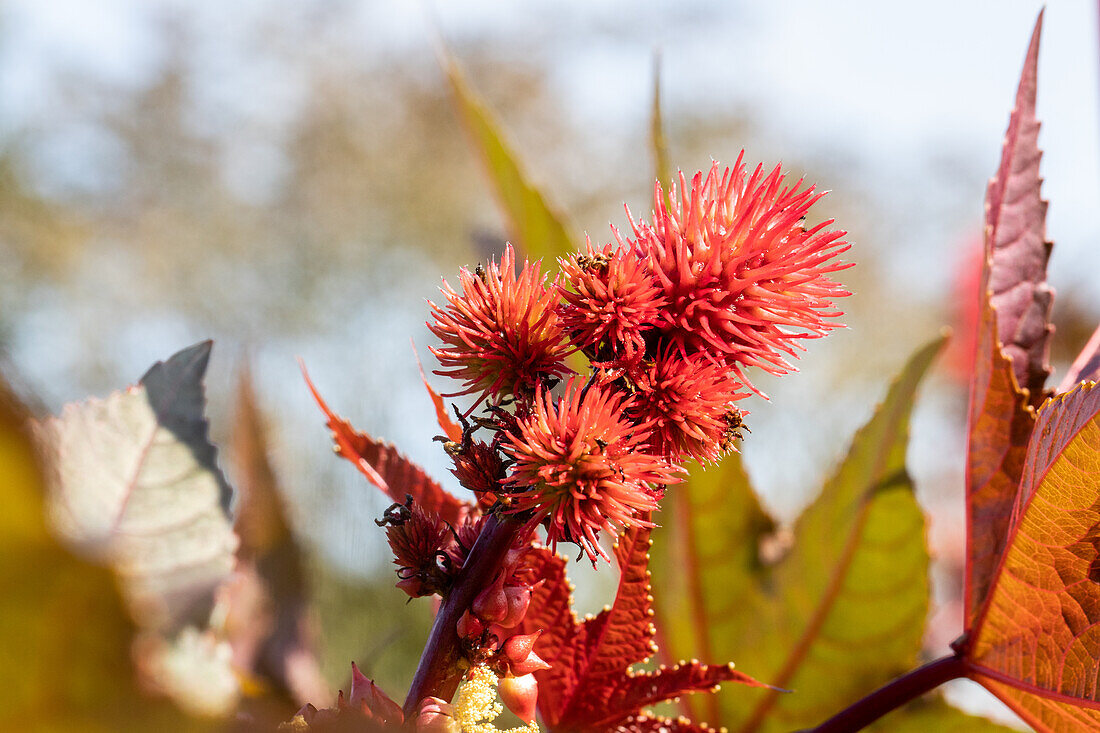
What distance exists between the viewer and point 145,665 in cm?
11

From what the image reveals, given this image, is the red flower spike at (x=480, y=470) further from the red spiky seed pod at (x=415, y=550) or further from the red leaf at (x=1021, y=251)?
the red leaf at (x=1021, y=251)

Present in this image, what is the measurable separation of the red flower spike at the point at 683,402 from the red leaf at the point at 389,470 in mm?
77

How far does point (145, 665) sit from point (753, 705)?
0.99ft

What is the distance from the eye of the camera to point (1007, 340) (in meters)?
0.29

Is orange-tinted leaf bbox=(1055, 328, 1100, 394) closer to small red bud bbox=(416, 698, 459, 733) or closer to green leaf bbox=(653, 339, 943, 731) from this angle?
green leaf bbox=(653, 339, 943, 731)

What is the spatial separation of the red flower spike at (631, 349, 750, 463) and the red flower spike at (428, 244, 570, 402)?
0.07 ft

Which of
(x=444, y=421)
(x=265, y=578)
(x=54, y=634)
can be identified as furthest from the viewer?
(x=265, y=578)

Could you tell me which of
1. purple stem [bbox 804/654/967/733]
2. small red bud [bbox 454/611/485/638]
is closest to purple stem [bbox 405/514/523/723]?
small red bud [bbox 454/611/485/638]

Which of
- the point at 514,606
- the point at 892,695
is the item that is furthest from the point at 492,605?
the point at 892,695

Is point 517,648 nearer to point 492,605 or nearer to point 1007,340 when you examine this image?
point 492,605

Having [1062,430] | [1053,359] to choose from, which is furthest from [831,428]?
[1062,430]

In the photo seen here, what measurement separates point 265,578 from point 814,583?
0.81 feet

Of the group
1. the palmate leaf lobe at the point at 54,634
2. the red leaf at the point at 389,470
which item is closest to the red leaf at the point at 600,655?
the red leaf at the point at 389,470

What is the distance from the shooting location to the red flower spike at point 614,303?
7.3 inches
